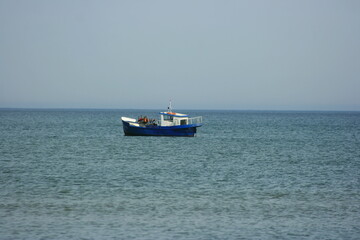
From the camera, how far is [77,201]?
20953 millimetres

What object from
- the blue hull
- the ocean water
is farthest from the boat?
the ocean water

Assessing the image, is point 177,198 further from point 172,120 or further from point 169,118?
point 169,118

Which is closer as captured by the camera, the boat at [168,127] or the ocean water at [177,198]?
the ocean water at [177,198]

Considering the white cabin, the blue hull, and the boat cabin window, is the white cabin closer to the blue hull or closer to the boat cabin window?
the boat cabin window

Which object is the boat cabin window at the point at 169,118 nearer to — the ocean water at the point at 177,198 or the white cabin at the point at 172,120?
the white cabin at the point at 172,120

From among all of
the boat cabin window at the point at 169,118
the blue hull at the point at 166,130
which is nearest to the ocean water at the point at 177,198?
the blue hull at the point at 166,130

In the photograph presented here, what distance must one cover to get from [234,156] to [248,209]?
940 inches

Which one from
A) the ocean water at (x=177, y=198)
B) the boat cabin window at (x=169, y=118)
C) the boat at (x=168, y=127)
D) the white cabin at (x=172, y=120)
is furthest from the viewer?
the boat cabin window at (x=169, y=118)

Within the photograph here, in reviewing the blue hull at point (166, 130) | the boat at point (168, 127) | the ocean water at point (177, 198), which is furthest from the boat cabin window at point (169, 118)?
the ocean water at point (177, 198)

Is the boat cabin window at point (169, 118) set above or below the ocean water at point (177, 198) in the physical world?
above

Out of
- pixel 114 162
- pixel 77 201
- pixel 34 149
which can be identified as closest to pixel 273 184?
pixel 77 201

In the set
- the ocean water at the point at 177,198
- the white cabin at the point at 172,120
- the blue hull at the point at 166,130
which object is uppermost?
the white cabin at the point at 172,120

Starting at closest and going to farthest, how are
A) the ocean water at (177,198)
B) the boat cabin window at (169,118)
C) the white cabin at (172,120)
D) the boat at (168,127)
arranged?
1. the ocean water at (177,198)
2. the boat at (168,127)
3. the white cabin at (172,120)
4. the boat cabin window at (169,118)

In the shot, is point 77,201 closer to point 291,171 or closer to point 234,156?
point 291,171
